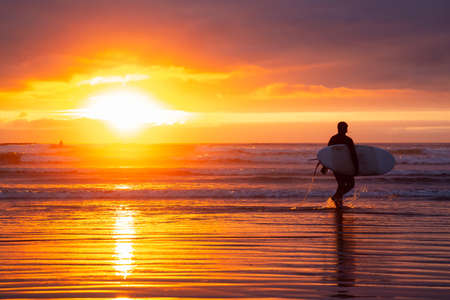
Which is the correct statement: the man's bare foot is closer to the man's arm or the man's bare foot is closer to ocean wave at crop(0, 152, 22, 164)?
the man's arm

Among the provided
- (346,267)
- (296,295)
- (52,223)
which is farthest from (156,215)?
(296,295)

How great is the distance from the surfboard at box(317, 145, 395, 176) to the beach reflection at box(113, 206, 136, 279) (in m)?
4.76

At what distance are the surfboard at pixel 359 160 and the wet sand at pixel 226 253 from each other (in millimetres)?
1174

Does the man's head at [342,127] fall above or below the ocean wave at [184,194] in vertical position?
above

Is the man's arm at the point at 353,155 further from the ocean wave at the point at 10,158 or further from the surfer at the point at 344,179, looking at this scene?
the ocean wave at the point at 10,158

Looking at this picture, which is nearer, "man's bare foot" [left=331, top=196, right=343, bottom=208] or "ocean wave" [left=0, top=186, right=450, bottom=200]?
"man's bare foot" [left=331, top=196, right=343, bottom=208]

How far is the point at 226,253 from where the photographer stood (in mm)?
6344

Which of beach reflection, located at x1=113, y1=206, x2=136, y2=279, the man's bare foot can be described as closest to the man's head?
the man's bare foot

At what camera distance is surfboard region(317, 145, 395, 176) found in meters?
12.0

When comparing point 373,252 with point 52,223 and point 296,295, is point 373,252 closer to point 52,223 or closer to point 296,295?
point 296,295

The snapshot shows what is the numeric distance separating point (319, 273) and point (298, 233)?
278 centimetres

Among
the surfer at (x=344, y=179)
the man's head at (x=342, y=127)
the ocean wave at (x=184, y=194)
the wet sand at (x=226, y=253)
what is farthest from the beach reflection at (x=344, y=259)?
the ocean wave at (x=184, y=194)

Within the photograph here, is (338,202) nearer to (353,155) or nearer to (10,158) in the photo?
(353,155)

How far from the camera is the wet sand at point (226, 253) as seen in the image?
182 inches
